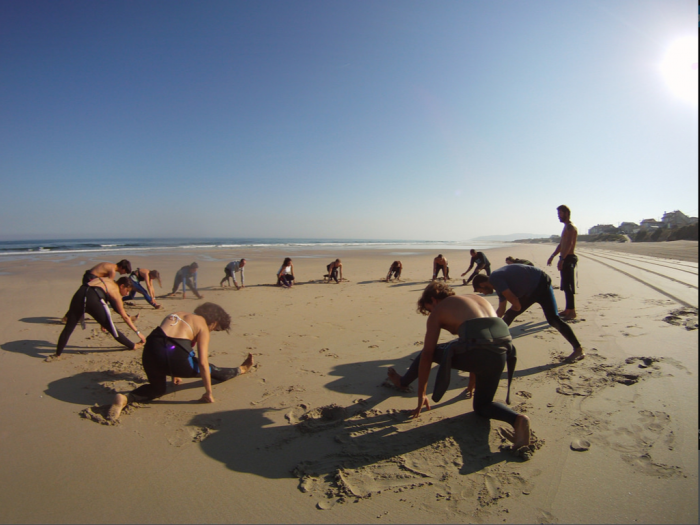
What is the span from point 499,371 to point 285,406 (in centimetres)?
211

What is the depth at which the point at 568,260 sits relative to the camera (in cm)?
617

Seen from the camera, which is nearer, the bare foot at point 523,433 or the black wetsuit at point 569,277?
the bare foot at point 523,433

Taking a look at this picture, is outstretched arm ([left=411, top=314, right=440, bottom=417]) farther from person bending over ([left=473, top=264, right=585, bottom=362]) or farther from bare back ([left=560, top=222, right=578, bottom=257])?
bare back ([left=560, top=222, right=578, bottom=257])

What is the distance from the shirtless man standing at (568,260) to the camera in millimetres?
6121

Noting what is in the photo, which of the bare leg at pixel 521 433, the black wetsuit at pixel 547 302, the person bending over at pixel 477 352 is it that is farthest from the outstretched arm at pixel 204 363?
the black wetsuit at pixel 547 302

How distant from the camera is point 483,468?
2463mm

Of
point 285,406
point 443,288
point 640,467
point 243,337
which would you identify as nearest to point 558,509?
point 640,467

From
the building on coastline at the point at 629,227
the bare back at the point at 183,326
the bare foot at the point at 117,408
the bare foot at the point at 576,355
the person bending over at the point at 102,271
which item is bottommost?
the bare foot at the point at 117,408

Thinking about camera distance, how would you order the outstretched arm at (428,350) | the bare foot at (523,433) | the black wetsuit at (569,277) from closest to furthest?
the bare foot at (523,433)
the outstretched arm at (428,350)
the black wetsuit at (569,277)

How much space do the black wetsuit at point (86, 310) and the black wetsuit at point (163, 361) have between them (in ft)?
6.78

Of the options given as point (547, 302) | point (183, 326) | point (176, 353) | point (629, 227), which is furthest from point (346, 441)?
point (629, 227)

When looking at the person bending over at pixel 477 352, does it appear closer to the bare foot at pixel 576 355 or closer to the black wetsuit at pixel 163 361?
the bare foot at pixel 576 355

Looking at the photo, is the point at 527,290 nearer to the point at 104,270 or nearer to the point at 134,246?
the point at 104,270

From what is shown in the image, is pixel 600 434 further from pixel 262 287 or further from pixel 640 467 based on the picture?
pixel 262 287
